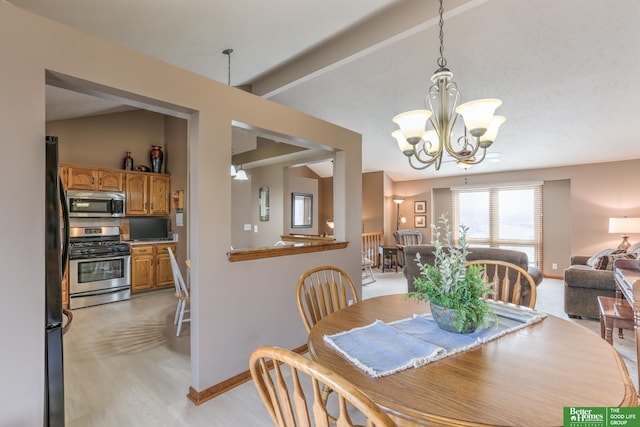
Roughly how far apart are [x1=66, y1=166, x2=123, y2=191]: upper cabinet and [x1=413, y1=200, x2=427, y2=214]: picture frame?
6.47 m

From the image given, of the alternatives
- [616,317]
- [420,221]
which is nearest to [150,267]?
[616,317]

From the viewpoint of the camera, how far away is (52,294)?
5.17ft

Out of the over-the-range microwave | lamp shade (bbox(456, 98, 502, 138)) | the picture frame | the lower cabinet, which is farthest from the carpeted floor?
the over-the-range microwave

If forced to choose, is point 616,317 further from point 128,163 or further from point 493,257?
point 128,163

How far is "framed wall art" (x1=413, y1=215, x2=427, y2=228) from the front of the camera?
306 inches

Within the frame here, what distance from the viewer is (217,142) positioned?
7.42ft

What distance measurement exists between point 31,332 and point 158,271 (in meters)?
3.95

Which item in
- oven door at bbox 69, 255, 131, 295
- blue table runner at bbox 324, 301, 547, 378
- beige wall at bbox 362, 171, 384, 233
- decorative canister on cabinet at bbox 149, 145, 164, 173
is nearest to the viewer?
blue table runner at bbox 324, 301, 547, 378

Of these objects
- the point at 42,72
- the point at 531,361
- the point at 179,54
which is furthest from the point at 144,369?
the point at 179,54

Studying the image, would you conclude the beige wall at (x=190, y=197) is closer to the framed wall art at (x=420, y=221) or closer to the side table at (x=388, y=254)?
the side table at (x=388, y=254)

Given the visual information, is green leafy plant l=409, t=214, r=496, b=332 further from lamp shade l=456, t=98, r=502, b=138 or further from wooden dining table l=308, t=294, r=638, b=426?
lamp shade l=456, t=98, r=502, b=138

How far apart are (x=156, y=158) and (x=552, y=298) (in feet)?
23.3

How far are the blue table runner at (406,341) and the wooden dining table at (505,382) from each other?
30 mm

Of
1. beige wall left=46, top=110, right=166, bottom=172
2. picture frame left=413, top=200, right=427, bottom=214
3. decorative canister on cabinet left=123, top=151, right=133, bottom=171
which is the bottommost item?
picture frame left=413, top=200, right=427, bottom=214
